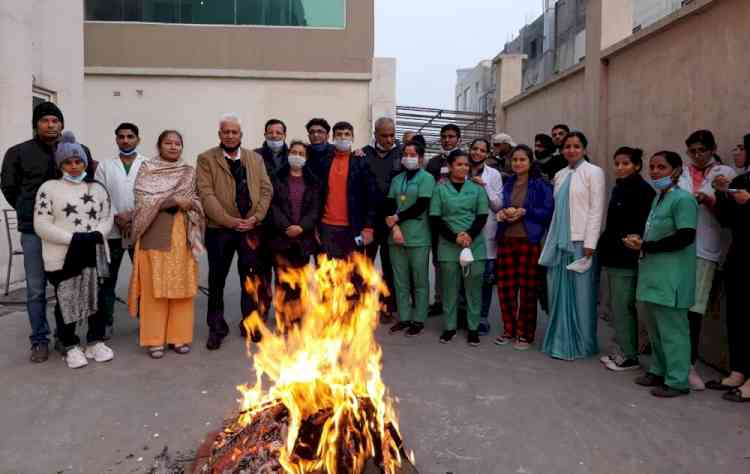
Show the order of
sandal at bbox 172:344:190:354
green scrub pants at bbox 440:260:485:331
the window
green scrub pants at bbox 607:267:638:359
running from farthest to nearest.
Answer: the window
green scrub pants at bbox 440:260:485:331
sandal at bbox 172:344:190:354
green scrub pants at bbox 607:267:638:359

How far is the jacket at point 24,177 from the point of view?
16.1 ft

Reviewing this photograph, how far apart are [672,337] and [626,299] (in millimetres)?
584

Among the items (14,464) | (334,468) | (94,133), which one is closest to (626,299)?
(334,468)

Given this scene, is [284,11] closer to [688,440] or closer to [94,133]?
[94,133]

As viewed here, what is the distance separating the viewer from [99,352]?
5.08m

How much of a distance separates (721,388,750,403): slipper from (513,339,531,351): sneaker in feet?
5.58

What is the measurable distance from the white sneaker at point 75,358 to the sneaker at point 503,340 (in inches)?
146

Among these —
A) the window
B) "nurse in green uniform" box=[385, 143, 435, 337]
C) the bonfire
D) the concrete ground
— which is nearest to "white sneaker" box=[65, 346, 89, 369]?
the concrete ground

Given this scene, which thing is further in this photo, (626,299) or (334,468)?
(626,299)

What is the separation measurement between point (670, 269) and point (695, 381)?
0.93m

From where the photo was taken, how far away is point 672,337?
4.34m

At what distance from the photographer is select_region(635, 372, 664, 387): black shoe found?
4574 millimetres

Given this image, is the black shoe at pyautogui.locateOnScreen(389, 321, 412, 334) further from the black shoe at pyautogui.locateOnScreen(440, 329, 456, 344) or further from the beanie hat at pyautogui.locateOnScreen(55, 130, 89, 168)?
the beanie hat at pyautogui.locateOnScreen(55, 130, 89, 168)

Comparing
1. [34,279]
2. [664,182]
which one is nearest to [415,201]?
[664,182]
